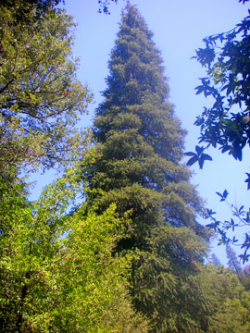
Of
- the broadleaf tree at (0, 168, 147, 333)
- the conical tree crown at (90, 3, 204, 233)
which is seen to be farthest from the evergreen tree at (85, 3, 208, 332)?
the broadleaf tree at (0, 168, 147, 333)

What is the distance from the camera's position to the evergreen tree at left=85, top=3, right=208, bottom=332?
693 cm

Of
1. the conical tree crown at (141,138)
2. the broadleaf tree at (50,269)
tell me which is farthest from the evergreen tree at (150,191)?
the broadleaf tree at (50,269)

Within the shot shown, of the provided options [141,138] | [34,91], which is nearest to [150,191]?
[141,138]

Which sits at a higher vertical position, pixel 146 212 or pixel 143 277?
pixel 146 212

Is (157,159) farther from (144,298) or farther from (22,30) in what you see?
(22,30)

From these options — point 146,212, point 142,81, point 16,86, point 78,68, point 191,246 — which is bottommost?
point 191,246

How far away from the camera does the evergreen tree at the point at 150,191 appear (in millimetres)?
6926

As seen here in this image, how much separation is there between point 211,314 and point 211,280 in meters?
1.14

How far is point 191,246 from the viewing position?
318 inches

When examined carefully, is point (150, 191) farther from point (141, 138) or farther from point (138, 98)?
point (138, 98)

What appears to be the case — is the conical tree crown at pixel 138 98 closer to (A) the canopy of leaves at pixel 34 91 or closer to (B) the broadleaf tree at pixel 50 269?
(A) the canopy of leaves at pixel 34 91

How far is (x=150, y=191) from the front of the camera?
28.6ft

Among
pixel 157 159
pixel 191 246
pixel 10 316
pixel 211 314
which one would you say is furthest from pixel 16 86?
pixel 211 314

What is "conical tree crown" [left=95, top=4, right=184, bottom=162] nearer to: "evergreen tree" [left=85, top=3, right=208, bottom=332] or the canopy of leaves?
"evergreen tree" [left=85, top=3, right=208, bottom=332]
